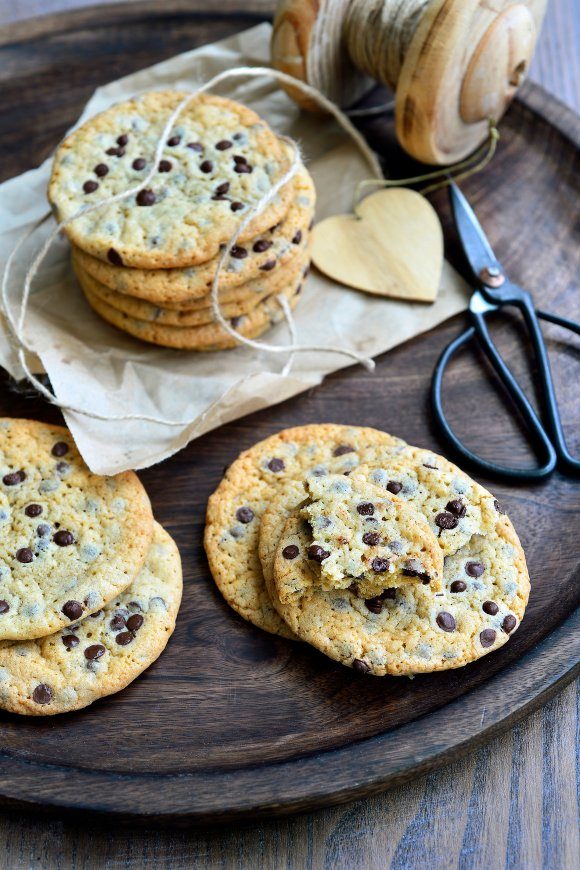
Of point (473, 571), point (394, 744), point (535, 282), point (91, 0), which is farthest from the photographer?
point (91, 0)

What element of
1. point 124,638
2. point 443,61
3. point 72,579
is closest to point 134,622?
point 124,638

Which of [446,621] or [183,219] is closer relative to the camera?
[446,621]

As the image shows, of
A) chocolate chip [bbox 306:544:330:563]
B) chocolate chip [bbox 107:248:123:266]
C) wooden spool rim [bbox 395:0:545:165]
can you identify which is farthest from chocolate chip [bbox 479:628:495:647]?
wooden spool rim [bbox 395:0:545:165]

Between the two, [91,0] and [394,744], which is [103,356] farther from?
[91,0]

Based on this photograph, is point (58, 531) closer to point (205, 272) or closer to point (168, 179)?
point (205, 272)

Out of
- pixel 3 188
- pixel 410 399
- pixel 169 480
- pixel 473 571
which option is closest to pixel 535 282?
pixel 410 399
